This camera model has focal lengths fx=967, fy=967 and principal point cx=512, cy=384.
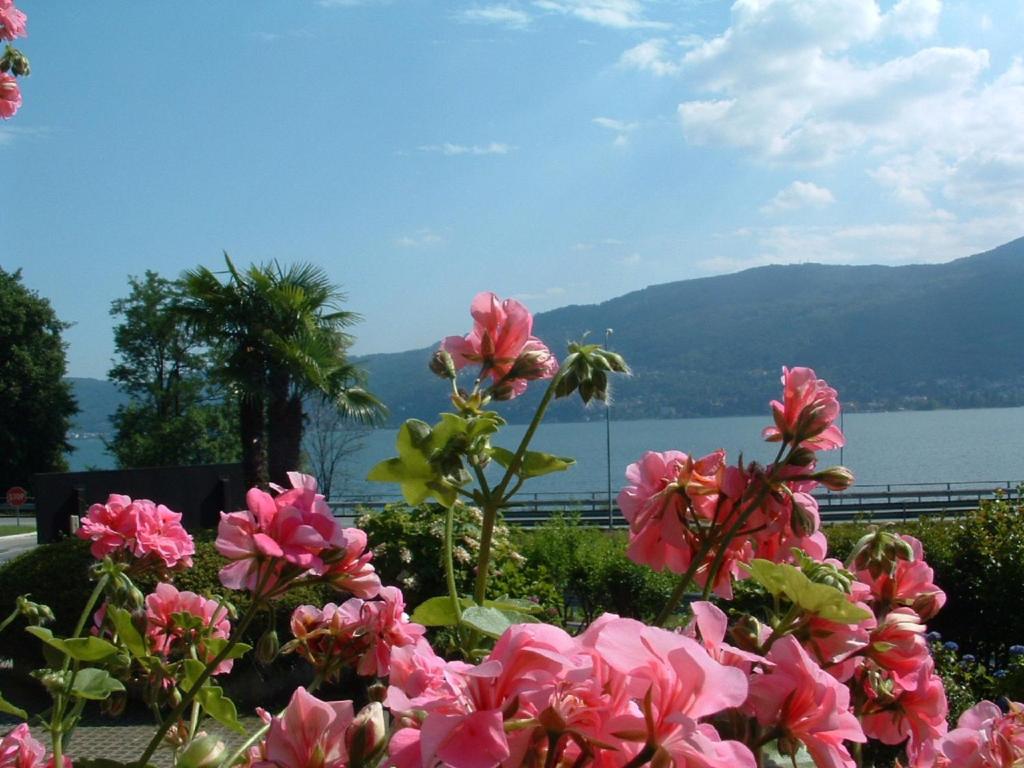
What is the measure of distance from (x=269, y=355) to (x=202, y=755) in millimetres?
12876

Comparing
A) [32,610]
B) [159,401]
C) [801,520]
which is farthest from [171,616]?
[159,401]

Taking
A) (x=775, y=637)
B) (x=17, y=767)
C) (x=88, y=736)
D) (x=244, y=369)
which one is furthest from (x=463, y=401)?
(x=244, y=369)

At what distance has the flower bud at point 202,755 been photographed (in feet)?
2.54

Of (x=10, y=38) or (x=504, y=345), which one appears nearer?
(x=504, y=345)

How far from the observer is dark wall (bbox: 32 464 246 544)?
13556 millimetres

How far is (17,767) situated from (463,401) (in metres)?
0.57

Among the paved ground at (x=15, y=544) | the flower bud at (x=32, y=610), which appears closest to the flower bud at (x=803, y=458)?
the flower bud at (x=32, y=610)

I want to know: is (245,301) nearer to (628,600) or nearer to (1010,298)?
(628,600)

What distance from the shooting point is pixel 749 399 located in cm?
8406

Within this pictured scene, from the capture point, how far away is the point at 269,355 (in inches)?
522

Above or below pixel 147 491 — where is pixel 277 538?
above

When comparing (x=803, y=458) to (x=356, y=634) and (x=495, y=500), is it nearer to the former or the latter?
(x=495, y=500)

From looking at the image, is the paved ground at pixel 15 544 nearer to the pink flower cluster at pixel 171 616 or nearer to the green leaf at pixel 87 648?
the pink flower cluster at pixel 171 616

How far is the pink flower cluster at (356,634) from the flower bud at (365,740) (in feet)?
1.26
